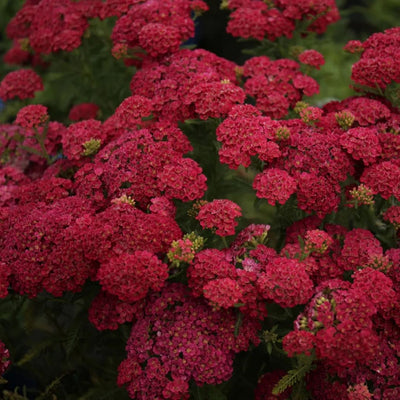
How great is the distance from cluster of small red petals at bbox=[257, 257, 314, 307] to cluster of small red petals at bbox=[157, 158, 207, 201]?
0.48 m

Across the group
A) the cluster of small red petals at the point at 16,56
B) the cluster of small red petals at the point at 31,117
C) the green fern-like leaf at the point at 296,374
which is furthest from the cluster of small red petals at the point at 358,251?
the cluster of small red petals at the point at 16,56

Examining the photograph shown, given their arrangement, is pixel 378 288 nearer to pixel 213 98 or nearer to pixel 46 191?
pixel 213 98

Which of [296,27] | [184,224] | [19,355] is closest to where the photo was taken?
[184,224]

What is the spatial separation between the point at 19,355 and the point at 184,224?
3.78ft

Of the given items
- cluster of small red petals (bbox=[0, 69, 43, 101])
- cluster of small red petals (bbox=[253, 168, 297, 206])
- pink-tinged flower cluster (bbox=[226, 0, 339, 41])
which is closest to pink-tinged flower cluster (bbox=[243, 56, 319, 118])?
pink-tinged flower cluster (bbox=[226, 0, 339, 41])

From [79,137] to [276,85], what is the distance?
102cm

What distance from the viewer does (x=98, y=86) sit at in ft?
11.6

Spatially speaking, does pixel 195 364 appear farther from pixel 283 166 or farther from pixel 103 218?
pixel 283 166

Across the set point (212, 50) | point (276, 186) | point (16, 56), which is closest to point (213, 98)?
point (276, 186)

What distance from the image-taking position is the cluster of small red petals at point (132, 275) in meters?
1.89

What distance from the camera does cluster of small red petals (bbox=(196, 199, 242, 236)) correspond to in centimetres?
206

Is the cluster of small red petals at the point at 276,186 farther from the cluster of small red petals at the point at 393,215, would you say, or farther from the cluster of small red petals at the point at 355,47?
the cluster of small red petals at the point at 355,47

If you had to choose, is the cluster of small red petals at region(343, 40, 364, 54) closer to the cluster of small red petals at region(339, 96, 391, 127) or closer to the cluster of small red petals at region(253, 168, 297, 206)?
the cluster of small red petals at region(339, 96, 391, 127)

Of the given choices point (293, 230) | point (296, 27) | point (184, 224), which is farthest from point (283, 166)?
point (296, 27)
